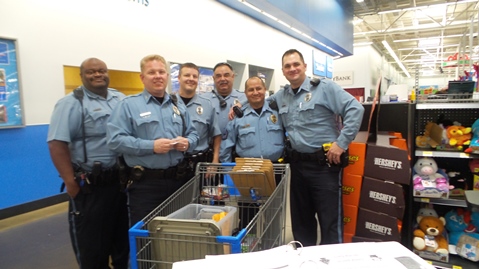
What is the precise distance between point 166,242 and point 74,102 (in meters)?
1.44

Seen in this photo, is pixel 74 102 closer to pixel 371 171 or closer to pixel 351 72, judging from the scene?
pixel 371 171

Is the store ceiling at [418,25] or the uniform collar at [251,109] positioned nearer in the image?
the uniform collar at [251,109]

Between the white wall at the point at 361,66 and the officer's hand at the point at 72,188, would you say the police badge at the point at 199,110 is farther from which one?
the white wall at the point at 361,66

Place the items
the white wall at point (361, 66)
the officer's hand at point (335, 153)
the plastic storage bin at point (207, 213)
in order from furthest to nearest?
the white wall at point (361, 66) < the officer's hand at point (335, 153) < the plastic storage bin at point (207, 213)

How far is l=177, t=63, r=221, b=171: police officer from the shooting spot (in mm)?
2883

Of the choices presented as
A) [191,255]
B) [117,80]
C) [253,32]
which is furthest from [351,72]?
[191,255]

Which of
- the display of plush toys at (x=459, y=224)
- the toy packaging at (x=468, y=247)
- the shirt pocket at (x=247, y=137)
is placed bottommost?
the toy packaging at (x=468, y=247)

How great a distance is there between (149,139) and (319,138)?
4.39 ft

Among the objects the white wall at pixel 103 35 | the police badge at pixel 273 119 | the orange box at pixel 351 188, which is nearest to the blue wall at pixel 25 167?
the white wall at pixel 103 35

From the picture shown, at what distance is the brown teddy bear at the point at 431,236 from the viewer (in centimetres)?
272

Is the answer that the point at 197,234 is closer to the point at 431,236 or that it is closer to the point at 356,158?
the point at 356,158

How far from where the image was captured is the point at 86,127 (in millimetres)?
2309

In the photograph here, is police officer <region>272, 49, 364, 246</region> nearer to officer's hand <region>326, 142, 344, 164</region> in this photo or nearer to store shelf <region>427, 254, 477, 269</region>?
officer's hand <region>326, 142, 344, 164</region>

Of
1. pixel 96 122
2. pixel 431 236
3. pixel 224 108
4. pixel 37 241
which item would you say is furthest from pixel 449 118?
pixel 37 241
